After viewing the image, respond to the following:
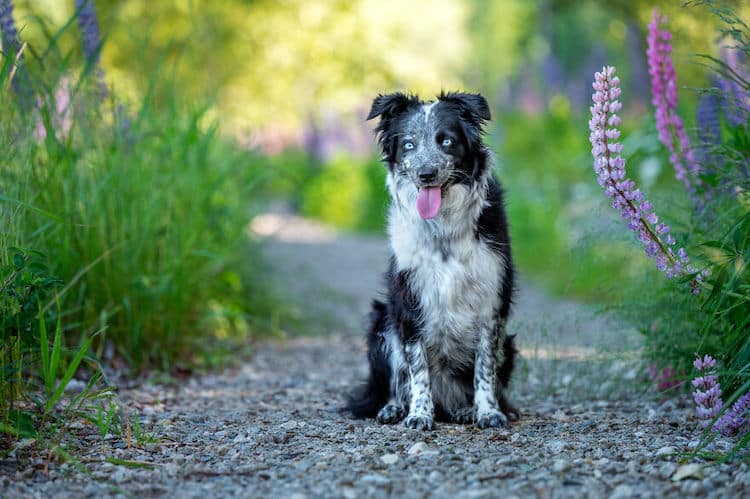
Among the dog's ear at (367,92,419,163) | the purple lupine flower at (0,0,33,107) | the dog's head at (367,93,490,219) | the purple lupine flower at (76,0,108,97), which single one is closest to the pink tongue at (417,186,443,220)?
the dog's head at (367,93,490,219)

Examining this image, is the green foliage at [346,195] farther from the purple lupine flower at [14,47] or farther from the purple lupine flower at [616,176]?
the purple lupine flower at [616,176]

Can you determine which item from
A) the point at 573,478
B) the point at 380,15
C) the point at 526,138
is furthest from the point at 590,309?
the point at 380,15

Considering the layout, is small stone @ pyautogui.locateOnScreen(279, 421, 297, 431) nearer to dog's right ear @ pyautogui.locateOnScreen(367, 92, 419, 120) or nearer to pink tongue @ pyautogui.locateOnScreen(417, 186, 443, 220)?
pink tongue @ pyautogui.locateOnScreen(417, 186, 443, 220)

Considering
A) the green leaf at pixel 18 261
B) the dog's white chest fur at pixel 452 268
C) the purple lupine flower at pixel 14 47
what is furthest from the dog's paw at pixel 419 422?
the purple lupine flower at pixel 14 47

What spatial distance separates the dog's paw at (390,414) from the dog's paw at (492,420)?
0.42m

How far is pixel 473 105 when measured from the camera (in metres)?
→ 3.92

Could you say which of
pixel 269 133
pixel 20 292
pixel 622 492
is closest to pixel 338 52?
pixel 269 133

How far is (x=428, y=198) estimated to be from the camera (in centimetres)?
380

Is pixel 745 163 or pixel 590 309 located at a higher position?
pixel 745 163

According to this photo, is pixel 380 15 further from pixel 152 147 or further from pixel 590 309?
pixel 590 309

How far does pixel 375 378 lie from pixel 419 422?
1.50 ft

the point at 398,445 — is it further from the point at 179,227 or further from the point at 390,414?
the point at 179,227

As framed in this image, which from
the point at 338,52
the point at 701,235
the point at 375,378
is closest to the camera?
the point at 701,235

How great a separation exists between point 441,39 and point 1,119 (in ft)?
110
